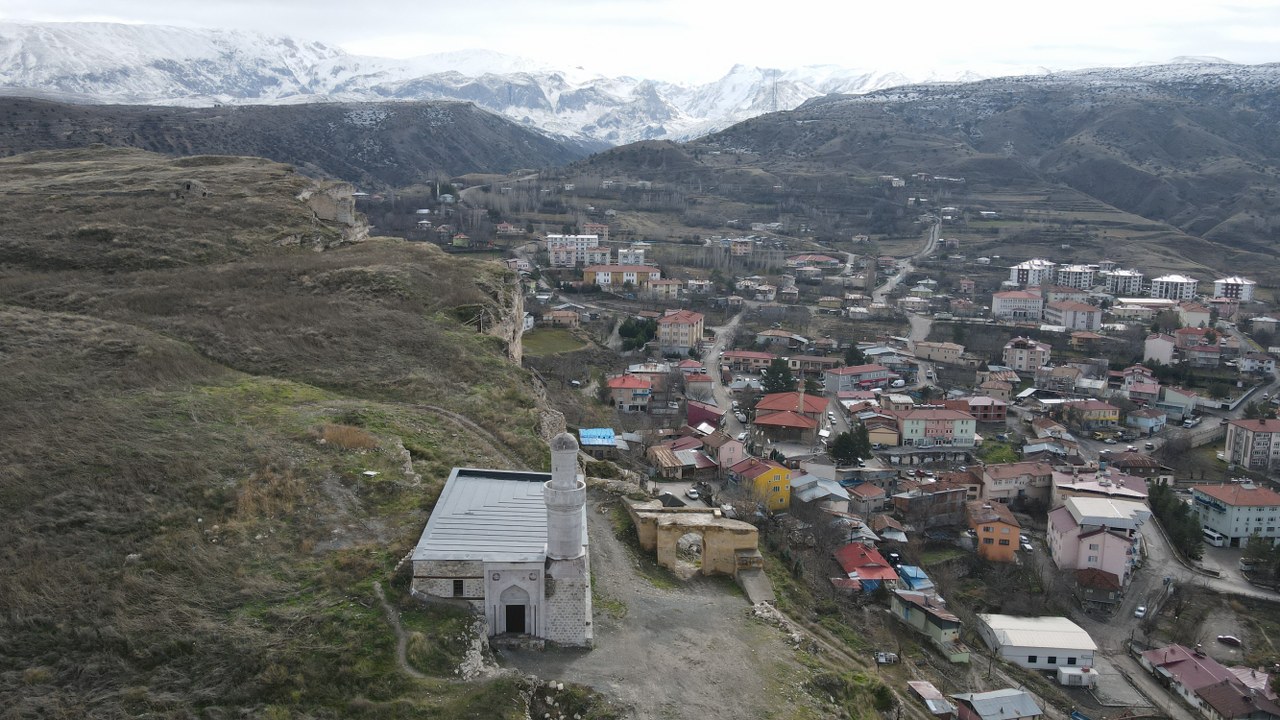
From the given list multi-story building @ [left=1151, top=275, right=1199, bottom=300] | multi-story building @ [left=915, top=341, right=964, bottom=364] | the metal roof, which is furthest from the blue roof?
multi-story building @ [left=1151, top=275, right=1199, bottom=300]

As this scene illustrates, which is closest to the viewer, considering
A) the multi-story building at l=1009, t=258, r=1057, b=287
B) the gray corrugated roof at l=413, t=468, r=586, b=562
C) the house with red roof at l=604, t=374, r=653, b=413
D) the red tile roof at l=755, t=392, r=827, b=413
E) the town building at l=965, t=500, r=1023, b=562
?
the gray corrugated roof at l=413, t=468, r=586, b=562

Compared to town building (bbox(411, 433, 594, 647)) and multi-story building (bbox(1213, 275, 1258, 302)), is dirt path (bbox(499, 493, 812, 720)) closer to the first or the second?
town building (bbox(411, 433, 594, 647))

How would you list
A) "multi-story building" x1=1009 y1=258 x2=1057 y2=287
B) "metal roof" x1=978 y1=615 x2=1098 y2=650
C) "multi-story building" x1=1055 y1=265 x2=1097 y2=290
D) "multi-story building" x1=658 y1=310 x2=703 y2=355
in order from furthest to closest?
"multi-story building" x1=1055 y1=265 x2=1097 y2=290
"multi-story building" x1=1009 y1=258 x2=1057 y2=287
"multi-story building" x1=658 y1=310 x2=703 y2=355
"metal roof" x1=978 y1=615 x2=1098 y2=650

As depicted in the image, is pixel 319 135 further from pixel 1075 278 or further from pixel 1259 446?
pixel 1259 446

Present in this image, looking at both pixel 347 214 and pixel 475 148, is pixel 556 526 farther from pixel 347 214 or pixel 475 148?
pixel 475 148

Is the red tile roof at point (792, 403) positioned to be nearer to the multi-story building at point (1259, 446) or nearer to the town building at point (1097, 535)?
the town building at point (1097, 535)

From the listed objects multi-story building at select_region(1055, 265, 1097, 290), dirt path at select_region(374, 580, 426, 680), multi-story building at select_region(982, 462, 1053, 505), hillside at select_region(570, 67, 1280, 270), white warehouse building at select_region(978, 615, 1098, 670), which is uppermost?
hillside at select_region(570, 67, 1280, 270)

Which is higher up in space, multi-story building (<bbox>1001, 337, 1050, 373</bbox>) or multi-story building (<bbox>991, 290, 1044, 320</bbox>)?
multi-story building (<bbox>991, 290, 1044, 320</bbox>)
